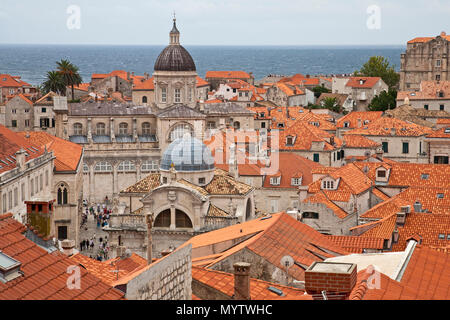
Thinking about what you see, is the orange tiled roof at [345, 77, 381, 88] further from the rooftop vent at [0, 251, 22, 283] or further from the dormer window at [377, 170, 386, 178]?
the rooftop vent at [0, 251, 22, 283]

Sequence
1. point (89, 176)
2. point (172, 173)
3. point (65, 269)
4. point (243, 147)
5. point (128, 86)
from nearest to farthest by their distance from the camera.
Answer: point (65, 269)
point (172, 173)
point (243, 147)
point (89, 176)
point (128, 86)

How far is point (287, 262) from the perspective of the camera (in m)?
30.5

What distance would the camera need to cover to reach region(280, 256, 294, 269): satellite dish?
30422mm

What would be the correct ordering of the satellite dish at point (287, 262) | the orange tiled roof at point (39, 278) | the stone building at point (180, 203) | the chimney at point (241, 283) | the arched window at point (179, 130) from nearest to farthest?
the orange tiled roof at point (39, 278) < the chimney at point (241, 283) < the satellite dish at point (287, 262) < the stone building at point (180, 203) < the arched window at point (179, 130)

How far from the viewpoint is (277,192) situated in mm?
64438

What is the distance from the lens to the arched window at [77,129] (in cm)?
8362

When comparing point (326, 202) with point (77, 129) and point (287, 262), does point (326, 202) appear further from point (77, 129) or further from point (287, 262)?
point (77, 129)

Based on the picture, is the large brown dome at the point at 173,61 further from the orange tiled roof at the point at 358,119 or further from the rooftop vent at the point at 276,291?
the rooftop vent at the point at 276,291

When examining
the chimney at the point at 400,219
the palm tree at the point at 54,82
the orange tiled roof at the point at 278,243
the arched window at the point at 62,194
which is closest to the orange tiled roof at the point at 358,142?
the arched window at the point at 62,194

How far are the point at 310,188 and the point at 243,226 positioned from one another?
17433 mm

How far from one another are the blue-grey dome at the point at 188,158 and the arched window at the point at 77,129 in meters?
34.3
